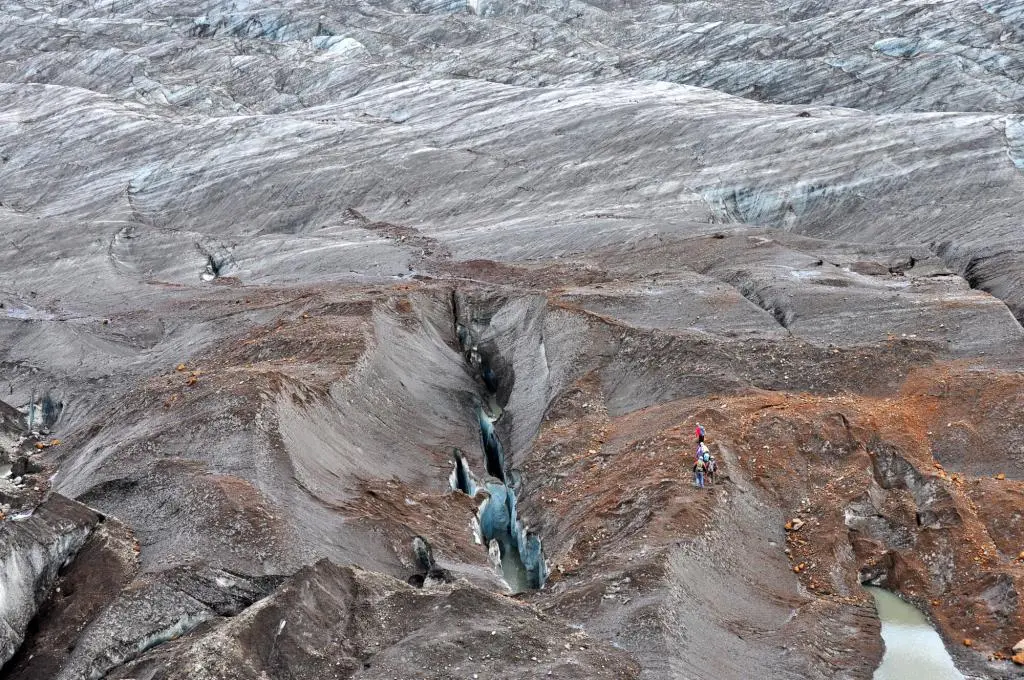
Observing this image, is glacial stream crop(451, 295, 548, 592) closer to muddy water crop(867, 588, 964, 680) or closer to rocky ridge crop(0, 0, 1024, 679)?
rocky ridge crop(0, 0, 1024, 679)

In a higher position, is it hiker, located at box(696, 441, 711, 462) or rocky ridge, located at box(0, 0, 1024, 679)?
hiker, located at box(696, 441, 711, 462)

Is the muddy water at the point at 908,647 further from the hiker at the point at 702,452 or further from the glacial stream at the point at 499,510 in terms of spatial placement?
the glacial stream at the point at 499,510

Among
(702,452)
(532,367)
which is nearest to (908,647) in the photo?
(702,452)

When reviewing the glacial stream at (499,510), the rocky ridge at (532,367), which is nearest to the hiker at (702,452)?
the rocky ridge at (532,367)

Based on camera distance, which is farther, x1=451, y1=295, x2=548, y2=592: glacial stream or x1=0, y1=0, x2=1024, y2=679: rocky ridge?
x1=451, y1=295, x2=548, y2=592: glacial stream

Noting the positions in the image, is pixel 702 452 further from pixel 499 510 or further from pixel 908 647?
pixel 499 510

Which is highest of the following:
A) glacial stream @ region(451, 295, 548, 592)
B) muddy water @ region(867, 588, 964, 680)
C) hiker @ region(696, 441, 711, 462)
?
hiker @ region(696, 441, 711, 462)

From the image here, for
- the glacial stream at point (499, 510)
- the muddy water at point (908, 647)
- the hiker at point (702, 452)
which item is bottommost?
the glacial stream at point (499, 510)

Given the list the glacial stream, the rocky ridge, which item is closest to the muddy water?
the rocky ridge

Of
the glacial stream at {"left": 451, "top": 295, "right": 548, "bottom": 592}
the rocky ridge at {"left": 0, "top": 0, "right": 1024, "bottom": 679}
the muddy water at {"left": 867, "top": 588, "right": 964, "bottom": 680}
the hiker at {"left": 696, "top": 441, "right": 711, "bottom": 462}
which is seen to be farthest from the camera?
the glacial stream at {"left": 451, "top": 295, "right": 548, "bottom": 592}
